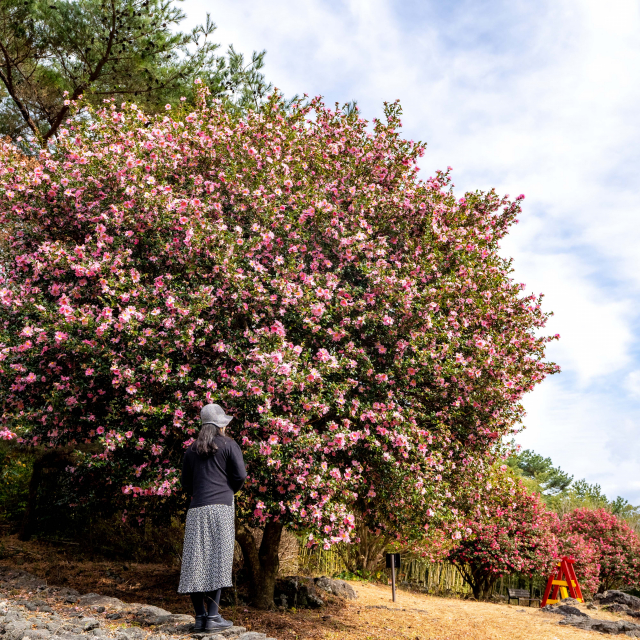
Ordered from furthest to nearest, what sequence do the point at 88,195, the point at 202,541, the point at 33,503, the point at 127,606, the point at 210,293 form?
the point at 33,503, the point at 88,195, the point at 210,293, the point at 127,606, the point at 202,541

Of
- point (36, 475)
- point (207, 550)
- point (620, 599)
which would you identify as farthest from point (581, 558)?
point (207, 550)

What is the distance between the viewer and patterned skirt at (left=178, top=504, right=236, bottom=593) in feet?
16.8

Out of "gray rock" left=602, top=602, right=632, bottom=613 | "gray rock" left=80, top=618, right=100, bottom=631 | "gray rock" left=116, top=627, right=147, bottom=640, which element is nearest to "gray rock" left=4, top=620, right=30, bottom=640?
"gray rock" left=80, top=618, right=100, bottom=631

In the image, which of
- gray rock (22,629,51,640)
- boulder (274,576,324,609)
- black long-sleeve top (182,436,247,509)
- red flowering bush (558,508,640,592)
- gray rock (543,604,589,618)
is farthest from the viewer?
red flowering bush (558,508,640,592)

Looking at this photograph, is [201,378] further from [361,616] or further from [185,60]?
[185,60]

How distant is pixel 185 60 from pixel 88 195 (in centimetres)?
974

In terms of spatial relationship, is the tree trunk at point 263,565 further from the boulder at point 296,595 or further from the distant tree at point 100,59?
the distant tree at point 100,59

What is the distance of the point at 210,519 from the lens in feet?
17.1

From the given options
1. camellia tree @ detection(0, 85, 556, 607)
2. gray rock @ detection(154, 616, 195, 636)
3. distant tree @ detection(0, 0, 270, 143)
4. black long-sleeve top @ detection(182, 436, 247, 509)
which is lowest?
gray rock @ detection(154, 616, 195, 636)

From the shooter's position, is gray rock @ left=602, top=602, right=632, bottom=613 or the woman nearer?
the woman

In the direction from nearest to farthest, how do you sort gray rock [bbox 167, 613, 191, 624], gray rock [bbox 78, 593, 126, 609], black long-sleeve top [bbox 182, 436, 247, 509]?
black long-sleeve top [bbox 182, 436, 247, 509] < gray rock [bbox 167, 613, 191, 624] < gray rock [bbox 78, 593, 126, 609]

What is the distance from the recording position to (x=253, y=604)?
28.5ft

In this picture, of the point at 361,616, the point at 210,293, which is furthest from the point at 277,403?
the point at 361,616

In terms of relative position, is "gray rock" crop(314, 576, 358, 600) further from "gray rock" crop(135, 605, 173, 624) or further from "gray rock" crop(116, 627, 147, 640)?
"gray rock" crop(116, 627, 147, 640)
